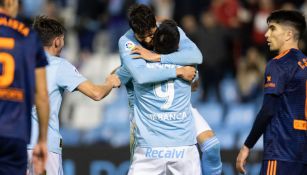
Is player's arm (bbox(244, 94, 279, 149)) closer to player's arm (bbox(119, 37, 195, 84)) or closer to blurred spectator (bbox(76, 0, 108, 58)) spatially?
player's arm (bbox(119, 37, 195, 84))

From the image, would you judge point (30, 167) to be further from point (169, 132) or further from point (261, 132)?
point (261, 132)

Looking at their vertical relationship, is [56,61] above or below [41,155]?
above

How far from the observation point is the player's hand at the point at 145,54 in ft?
26.2

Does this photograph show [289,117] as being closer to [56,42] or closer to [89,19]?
[56,42]

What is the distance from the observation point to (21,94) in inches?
251

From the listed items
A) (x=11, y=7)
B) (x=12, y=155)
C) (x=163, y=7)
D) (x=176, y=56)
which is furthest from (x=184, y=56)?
(x=163, y=7)

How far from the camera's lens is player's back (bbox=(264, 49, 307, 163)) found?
749 centimetres

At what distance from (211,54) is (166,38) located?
746 centimetres

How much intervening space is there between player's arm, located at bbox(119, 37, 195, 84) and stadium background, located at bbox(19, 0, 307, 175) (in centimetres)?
528

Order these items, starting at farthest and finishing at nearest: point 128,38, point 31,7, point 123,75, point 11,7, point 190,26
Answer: point 31,7, point 190,26, point 123,75, point 128,38, point 11,7

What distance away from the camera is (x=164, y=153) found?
7.96 metres

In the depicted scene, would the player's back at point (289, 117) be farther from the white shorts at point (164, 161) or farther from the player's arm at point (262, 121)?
the white shorts at point (164, 161)

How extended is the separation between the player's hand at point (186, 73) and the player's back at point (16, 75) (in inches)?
75.3

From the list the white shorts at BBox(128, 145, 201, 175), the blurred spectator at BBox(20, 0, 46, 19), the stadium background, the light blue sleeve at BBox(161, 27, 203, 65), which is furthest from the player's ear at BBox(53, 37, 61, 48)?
the blurred spectator at BBox(20, 0, 46, 19)
